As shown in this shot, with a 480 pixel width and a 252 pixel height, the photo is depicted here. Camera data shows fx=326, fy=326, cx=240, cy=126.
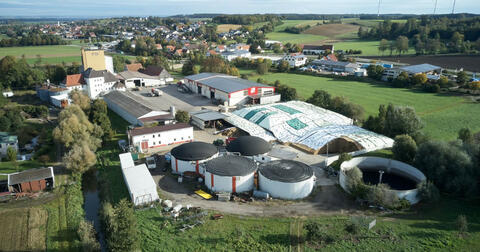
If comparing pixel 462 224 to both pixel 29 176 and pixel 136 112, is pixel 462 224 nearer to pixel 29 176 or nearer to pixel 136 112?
pixel 29 176

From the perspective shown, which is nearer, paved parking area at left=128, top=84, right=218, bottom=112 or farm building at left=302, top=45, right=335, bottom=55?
paved parking area at left=128, top=84, right=218, bottom=112

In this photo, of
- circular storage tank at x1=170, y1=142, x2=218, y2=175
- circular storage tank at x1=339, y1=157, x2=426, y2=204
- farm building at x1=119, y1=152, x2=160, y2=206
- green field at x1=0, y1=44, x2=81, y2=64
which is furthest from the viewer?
green field at x1=0, y1=44, x2=81, y2=64

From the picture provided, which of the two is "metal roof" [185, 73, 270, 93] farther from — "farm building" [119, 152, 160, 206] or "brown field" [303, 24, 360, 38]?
"brown field" [303, 24, 360, 38]

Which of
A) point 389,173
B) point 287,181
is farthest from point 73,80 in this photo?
point 389,173

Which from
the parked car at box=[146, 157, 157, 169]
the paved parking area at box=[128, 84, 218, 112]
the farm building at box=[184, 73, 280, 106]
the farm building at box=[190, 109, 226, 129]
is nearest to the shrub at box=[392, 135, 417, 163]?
the farm building at box=[190, 109, 226, 129]

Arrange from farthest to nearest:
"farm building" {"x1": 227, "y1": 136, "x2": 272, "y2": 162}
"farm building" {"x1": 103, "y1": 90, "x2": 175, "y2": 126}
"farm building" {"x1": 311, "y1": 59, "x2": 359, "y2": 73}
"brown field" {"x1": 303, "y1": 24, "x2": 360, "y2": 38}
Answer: "brown field" {"x1": 303, "y1": 24, "x2": 360, "y2": 38}, "farm building" {"x1": 311, "y1": 59, "x2": 359, "y2": 73}, "farm building" {"x1": 103, "y1": 90, "x2": 175, "y2": 126}, "farm building" {"x1": 227, "y1": 136, "x2": 272, "y2": 162}

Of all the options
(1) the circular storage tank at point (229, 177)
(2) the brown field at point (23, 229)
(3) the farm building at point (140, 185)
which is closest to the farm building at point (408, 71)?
(1) the circular storage tank at point (229, 177)

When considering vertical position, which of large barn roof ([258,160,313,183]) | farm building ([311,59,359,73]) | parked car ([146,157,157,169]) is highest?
farm building ([311,59,359,73])
